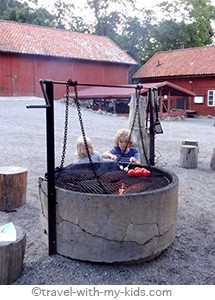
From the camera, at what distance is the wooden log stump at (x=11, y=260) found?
262cm

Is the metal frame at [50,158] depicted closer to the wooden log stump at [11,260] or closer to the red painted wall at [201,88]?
the wooden log stump at [11,260]

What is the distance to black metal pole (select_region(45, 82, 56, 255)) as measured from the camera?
2.91 metres

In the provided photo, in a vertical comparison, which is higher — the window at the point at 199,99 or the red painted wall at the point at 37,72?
the red painted wall at the point at 37,72

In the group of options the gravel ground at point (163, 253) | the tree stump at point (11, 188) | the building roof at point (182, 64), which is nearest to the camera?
the gravel ground at point (163, 253)

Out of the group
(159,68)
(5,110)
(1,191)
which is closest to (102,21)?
(159,68)

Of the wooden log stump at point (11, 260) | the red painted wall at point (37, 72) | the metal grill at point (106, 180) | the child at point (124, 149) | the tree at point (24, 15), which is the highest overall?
the tree at point (24, 15)

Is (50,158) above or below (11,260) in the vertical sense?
above

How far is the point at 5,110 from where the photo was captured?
59.0ft

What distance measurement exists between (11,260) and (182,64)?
2806 centimetres

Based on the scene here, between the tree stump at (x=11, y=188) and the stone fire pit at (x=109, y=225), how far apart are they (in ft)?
5.13

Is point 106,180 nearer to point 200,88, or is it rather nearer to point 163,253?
point 163,253

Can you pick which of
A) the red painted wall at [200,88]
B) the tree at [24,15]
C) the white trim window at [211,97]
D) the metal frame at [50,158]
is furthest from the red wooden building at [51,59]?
the metal frame at [50,158]

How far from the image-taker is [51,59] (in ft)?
87.4

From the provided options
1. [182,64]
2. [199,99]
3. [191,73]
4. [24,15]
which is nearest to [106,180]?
[199,99]
